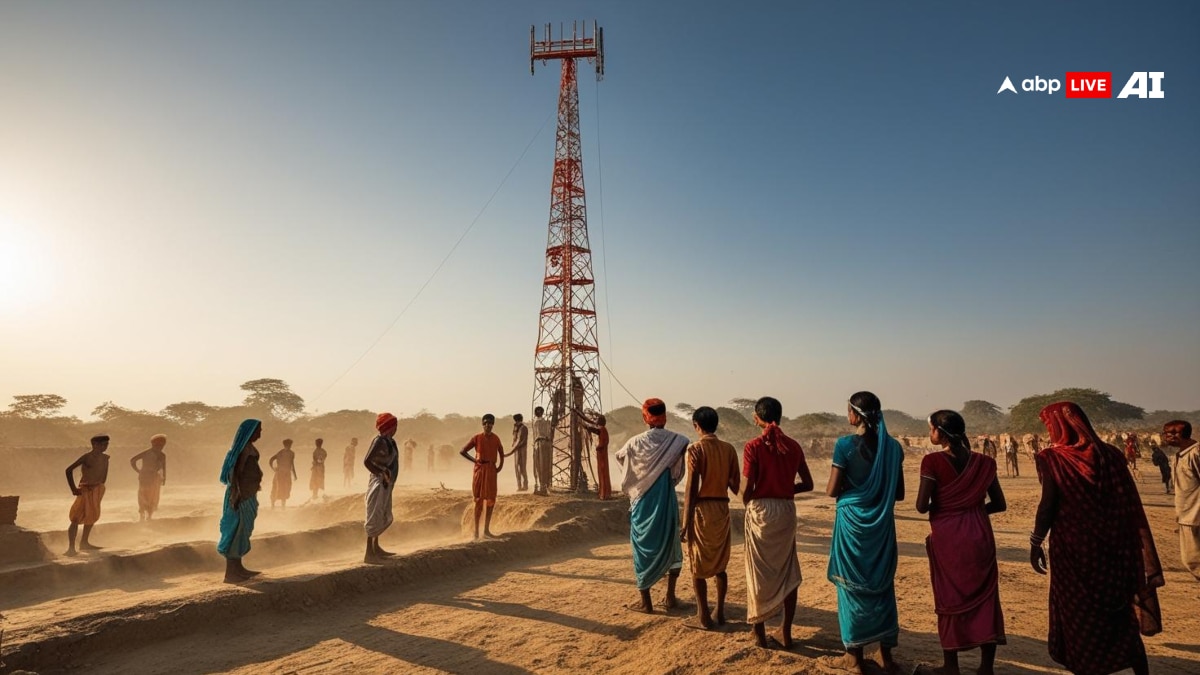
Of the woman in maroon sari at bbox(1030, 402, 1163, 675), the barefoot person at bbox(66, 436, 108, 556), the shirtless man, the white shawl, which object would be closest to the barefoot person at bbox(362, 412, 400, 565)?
the white shawl

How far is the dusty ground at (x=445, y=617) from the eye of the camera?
450 cm

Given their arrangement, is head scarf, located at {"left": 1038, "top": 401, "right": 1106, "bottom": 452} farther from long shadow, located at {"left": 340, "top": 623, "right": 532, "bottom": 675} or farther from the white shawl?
long shadow, located at {"left": 340, "top": 623, "right": 532, "bottom": 675}

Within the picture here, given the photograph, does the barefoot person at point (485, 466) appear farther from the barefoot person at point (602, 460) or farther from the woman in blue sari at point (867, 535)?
the woman in blue sari at point (867, 535)

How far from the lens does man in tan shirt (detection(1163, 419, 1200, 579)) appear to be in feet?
19.9

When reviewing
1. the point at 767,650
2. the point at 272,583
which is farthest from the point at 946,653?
the point at 272,583

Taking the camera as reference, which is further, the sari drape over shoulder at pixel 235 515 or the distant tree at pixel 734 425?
the distant tree at pixel 734 425

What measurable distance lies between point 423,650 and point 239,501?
3.43 meters

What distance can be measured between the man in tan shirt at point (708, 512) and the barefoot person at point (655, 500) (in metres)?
0.52

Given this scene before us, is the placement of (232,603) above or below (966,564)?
below

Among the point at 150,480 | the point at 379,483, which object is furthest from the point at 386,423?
the point at 150,480

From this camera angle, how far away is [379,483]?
7.51 meters

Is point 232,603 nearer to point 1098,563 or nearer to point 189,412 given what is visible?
point 1098,563

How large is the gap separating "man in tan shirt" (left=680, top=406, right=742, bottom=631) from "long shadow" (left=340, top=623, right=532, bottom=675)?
168cm

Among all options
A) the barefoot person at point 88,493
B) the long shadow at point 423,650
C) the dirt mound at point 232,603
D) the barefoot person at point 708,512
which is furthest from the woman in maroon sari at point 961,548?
the barefoot person at point 88,493
